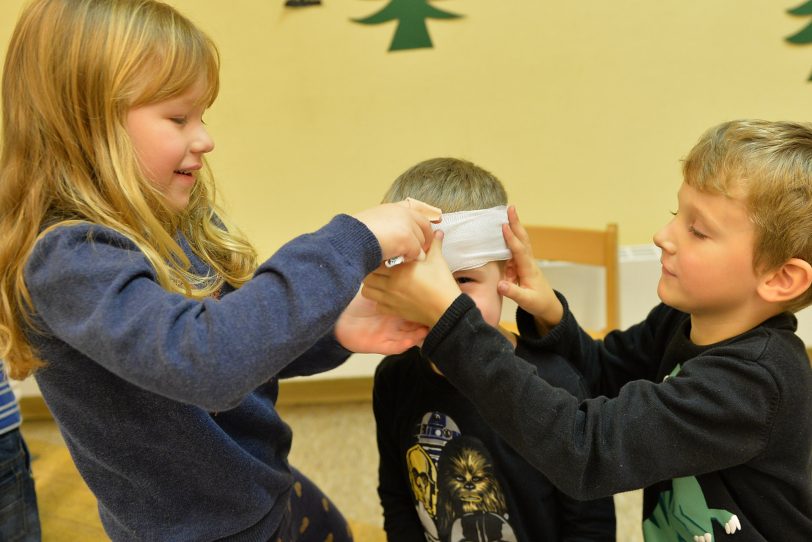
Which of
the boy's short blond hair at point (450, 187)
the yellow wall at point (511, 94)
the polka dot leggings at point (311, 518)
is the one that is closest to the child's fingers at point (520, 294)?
the boy's short blond hair at point (450, 187)

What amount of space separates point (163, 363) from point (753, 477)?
2.60 feet

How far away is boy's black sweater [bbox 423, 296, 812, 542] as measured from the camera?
0.86 meters

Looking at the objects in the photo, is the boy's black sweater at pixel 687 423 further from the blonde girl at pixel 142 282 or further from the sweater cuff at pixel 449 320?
the blonde girl at pixel 142 282

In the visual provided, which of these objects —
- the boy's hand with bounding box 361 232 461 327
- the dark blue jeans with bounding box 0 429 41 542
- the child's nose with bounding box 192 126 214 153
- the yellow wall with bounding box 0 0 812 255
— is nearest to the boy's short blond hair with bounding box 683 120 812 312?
the boy's hand with bounding box 361 232 461 327

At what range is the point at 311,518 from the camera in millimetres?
1236

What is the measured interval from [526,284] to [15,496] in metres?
1.26

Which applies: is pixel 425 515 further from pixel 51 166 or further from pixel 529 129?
pixel 529 129

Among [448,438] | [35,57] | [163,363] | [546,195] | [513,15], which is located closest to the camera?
[163,363]

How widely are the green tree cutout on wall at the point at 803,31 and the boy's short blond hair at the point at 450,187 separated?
1.92 m

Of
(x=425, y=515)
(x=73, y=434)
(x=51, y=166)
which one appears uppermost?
(x=51, y=166)

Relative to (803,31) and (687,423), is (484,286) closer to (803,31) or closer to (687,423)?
(687,423)

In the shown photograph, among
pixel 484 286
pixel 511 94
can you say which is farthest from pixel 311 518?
pixel 511 94

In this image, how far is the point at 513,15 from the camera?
2.47 m

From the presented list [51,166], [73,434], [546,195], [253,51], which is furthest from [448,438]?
[253,51]
